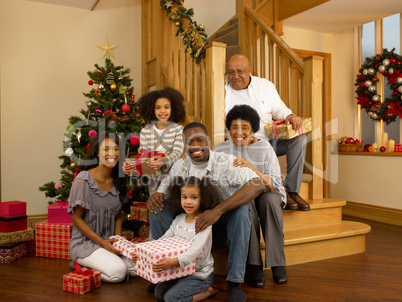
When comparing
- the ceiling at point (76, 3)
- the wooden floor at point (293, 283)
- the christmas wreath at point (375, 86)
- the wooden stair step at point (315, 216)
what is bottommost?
the wooden floor at point (293, 283)

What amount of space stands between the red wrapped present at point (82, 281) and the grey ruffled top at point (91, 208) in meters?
0.19

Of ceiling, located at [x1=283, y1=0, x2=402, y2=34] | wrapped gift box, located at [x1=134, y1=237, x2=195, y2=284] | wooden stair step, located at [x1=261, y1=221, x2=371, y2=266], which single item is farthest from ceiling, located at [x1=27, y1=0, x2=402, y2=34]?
wrapped gift box, located at [x1=134, y1=237, x2=195, y2=284]

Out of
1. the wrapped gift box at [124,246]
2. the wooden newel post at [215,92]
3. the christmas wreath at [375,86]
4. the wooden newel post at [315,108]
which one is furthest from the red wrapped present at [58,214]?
the christmas wreath at [375,86]

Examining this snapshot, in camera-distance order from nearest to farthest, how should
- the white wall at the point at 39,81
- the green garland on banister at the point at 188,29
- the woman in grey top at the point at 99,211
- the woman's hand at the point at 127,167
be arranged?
the woman in grey top at the point at 99,211
the woman's hand at the point at 127,167
the green garland on banister at the point at 188,29
the white wall at the point at 39,81

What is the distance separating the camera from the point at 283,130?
2.68 metres

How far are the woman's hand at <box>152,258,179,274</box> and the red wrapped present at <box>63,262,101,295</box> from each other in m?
0.50

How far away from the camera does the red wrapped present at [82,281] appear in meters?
2.05

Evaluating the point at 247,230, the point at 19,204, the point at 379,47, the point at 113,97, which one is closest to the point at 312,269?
the point at 247,230

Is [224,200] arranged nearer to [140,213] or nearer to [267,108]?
[140,213]

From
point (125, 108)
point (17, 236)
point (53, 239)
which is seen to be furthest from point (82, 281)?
point (125, 108)

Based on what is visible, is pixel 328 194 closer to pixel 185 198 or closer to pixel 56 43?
pixel 185 198

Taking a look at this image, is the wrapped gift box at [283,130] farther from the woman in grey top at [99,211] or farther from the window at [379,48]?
the window at [379,48]

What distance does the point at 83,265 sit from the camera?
237 centimetres

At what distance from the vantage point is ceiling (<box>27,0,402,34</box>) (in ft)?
12.0
